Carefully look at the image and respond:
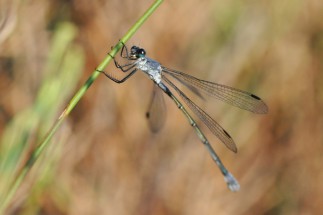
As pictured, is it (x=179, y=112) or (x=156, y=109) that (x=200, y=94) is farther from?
(x=179, y=112)

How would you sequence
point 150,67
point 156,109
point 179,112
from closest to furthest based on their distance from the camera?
point 150,67 < point 156,109 < point 179,112

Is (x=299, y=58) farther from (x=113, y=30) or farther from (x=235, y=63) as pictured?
(x=113, y=30)

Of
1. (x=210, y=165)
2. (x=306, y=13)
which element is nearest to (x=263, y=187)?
(x=210, y=165)

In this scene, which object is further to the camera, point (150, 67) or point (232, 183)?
point (232, 183)

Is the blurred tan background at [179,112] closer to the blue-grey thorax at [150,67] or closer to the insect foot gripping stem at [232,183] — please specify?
the blue-grey thorax at [150,67]

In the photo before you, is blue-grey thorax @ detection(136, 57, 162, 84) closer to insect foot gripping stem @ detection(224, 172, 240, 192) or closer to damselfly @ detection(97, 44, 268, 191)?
damselfly @ detection(97, 44, 268, 191)

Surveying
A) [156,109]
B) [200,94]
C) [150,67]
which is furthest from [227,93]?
[150,67]

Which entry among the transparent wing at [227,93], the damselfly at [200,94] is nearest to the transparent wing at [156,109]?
the damselfly at [200,94]
